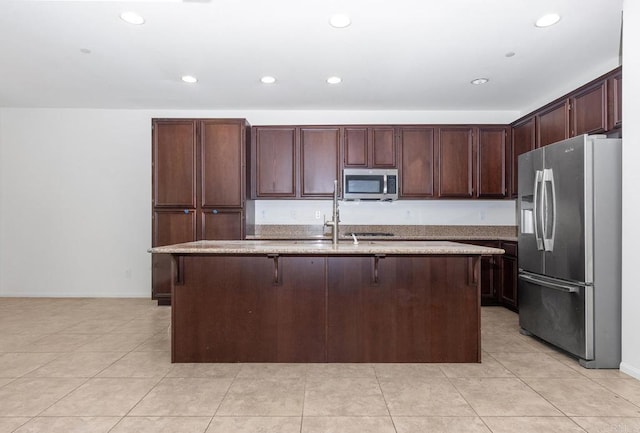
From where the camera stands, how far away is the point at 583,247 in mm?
2789

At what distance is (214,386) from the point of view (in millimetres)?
2443

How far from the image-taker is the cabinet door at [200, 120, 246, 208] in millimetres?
4770

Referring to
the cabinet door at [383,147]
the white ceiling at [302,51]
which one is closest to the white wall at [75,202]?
the white ceiling at [302,51]

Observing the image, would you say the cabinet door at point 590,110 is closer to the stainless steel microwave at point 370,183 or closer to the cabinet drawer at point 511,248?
the cabinet drawer at point 511,248

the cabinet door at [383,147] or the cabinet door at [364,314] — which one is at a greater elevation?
the cabinet door at [383,147]

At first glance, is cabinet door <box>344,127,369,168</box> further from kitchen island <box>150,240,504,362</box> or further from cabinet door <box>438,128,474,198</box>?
kitchen island <box>150,240,504,362</box>

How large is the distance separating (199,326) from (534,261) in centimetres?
299

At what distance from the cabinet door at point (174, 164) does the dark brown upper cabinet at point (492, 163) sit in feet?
12.7

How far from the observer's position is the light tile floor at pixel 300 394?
199cm

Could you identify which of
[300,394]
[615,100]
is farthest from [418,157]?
[300,394]

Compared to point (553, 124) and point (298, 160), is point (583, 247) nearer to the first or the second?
point (553, 124)

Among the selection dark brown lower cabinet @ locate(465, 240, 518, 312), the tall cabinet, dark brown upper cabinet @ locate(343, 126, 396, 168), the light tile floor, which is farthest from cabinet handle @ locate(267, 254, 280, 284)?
dark brown lower cabinet @ locate(465, 240, 518, 312)

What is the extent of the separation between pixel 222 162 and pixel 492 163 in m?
3.65

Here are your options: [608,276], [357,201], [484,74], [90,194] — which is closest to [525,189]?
[608,276]
